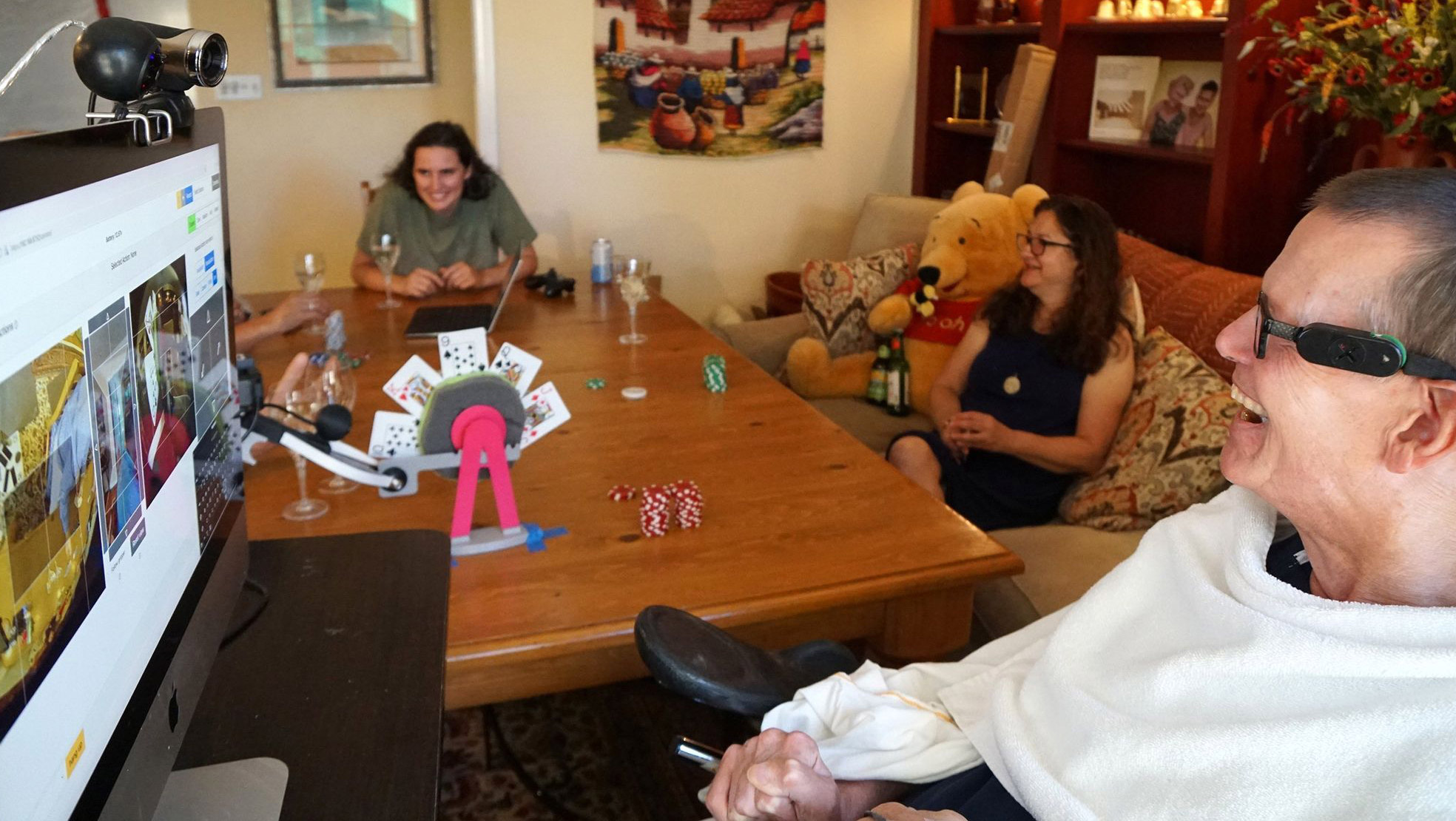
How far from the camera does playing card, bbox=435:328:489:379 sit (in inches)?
61.8

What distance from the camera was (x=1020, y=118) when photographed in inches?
138

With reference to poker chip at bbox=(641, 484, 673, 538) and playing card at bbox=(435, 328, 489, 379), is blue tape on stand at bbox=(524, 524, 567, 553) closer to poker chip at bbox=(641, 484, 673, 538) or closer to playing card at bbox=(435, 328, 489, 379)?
poker chip at bbox=(641, 484, 673, 538)

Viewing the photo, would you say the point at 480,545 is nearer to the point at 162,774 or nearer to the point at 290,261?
the point at 162,774

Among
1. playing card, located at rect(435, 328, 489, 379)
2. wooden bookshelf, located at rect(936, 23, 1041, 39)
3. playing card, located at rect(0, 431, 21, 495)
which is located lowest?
Result: playing card, located at rect(435, 328, 489, 379)

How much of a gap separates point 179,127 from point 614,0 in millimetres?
3571

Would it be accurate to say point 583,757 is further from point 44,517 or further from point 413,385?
point 44,517

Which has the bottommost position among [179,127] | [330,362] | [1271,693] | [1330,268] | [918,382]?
[918,382]

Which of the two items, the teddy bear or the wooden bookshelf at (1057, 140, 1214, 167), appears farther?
the teddy bear

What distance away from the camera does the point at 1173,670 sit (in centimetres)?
104

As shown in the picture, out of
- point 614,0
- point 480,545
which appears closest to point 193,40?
point 480,545

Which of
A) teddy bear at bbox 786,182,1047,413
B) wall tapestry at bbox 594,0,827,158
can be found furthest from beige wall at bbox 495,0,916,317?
teddy bear at bbox 786,182,1047,413

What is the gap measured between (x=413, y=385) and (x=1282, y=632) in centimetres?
115

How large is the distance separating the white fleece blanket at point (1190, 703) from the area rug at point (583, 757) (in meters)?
0.94

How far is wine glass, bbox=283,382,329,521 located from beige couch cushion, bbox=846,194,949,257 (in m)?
2.29
